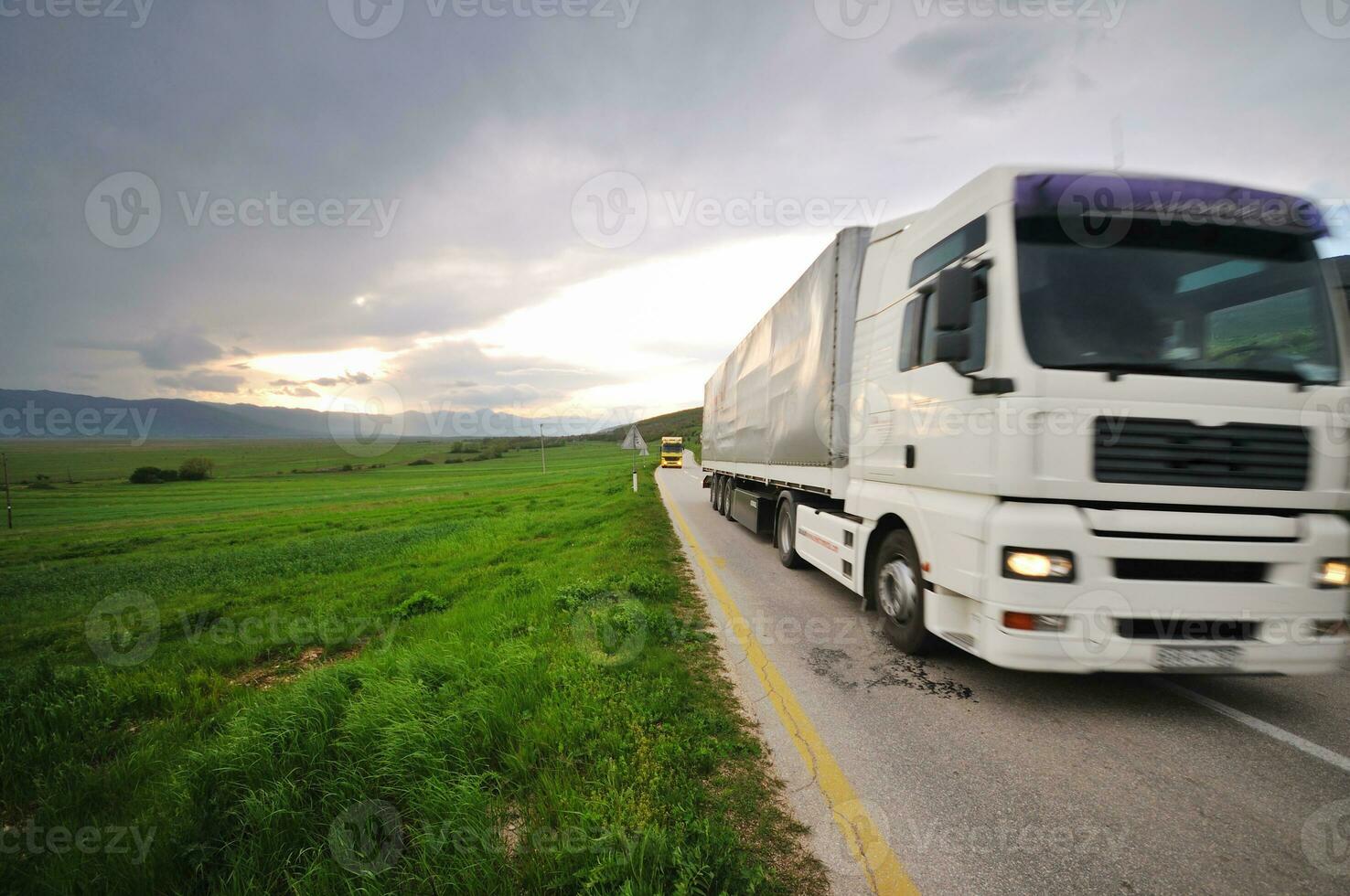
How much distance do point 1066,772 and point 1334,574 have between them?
2.18 metres

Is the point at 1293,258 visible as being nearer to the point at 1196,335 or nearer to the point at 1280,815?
the point at 1196,335

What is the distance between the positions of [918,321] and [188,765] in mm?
5711

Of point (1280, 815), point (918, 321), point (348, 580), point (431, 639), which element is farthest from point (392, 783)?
point (348, 580)

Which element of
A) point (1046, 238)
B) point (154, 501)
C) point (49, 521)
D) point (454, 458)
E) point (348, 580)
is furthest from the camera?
point (454, 458)

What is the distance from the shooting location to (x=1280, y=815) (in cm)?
240

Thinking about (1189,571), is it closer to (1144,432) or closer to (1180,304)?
(1144,432)

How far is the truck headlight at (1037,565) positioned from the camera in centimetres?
316

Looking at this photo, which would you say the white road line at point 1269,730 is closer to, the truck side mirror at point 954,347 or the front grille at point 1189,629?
the front grille at point 1189,629

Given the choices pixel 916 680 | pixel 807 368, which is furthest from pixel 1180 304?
pixel 807 368

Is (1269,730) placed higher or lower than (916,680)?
higher

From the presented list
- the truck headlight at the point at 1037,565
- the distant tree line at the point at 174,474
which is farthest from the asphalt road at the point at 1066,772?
the distant tree line at the point at 174,474

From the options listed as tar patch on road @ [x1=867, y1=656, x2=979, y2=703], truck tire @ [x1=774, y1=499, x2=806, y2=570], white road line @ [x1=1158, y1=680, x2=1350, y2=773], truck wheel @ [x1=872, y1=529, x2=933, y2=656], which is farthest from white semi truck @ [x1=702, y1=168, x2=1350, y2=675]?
truck tire @ [x1=774, y1=499, x2=806, y2=570]

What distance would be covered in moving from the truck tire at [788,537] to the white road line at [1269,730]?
14.0 ft

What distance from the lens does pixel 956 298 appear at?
3570 millimetres
